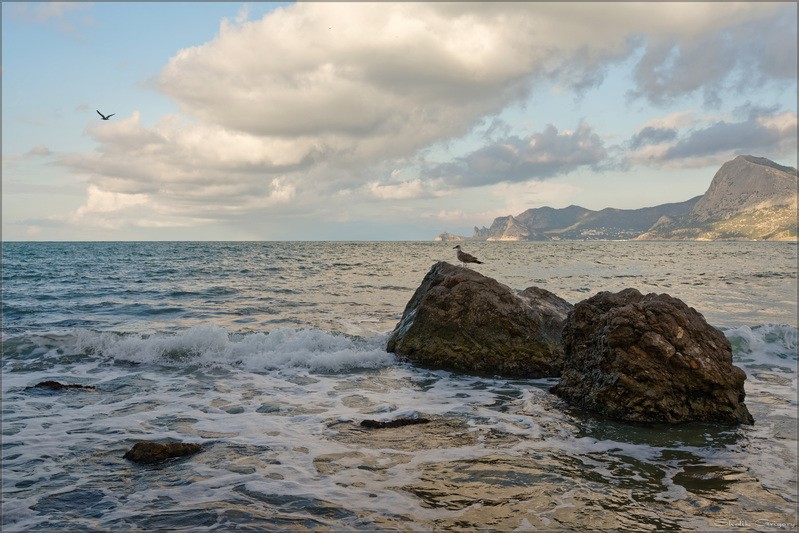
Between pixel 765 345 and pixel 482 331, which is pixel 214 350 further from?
pixel 765 345

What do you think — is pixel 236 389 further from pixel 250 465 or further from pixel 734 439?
pixel 734 439

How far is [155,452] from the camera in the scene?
21.0ft

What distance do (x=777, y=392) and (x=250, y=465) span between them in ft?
33.0

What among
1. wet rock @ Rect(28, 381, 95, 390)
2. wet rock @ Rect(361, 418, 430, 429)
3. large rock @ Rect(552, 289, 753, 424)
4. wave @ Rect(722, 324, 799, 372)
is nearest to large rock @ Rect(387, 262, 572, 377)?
large rock @ Rect(552, 289, 753, 424)

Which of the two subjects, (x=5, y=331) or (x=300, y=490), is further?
(x=5, y=331)

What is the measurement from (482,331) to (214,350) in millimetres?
6922

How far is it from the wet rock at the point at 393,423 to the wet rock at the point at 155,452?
2473 millimetres

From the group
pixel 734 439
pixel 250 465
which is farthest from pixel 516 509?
pixel 734 439

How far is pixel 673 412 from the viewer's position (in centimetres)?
797

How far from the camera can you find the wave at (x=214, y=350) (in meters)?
12.5

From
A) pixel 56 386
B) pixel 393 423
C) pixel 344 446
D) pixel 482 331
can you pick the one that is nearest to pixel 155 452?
pixel 344 446

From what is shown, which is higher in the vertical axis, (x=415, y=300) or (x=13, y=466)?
(x=415, y=300)

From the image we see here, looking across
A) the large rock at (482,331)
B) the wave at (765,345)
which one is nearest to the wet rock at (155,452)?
the large rock at (482,331)

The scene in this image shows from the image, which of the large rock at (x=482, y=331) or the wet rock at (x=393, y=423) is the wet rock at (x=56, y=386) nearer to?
the wet rock at (x=393, y=423)
